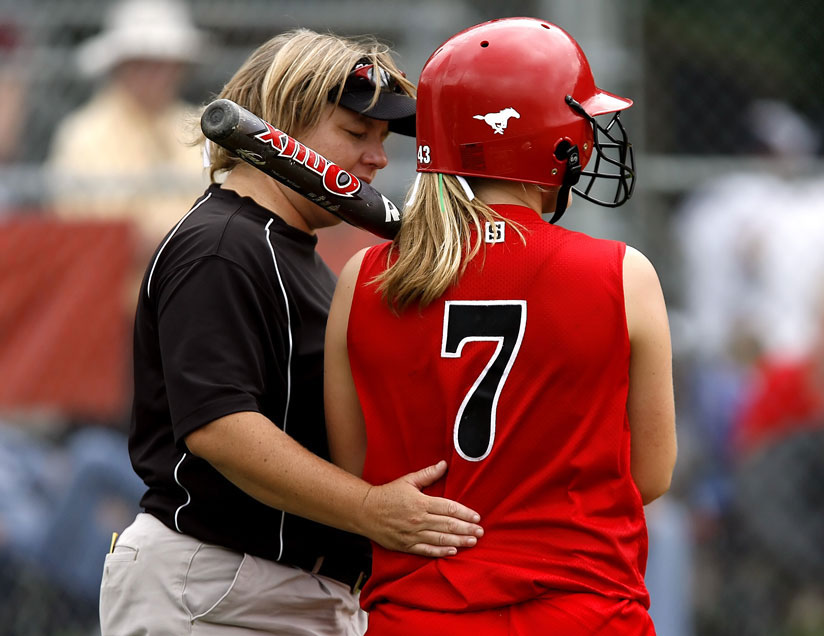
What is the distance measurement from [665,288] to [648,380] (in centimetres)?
467

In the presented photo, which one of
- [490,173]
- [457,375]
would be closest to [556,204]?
[490,173]

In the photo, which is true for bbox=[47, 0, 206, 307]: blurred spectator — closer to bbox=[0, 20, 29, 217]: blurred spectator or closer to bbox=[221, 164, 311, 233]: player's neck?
bbox=[0, 20, 29, 217]: blurred spectator

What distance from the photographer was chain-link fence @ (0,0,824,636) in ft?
18.1

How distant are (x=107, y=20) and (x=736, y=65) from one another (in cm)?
449

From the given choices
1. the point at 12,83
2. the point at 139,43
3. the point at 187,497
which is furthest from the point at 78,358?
the point at 187,497

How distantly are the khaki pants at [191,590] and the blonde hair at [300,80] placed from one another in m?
0.95

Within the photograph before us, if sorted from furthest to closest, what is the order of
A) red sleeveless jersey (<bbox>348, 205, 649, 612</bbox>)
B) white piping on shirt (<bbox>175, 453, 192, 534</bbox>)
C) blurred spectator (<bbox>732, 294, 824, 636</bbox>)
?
blurred spectator (<bbox>732, 294, 824, 636</bbox>) < white piping on shirt (<bbox>175, 453, 192, 534</bbox>) < red sleeveless jersey (<bbox>348, 205, 649, 612</bbox>)

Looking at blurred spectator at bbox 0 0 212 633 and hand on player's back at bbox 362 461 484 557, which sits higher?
hand on player's back at bbox 362 461 484 557

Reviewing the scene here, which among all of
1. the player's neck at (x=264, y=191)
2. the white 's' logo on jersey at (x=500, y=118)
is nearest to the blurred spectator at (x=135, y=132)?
the player's neck at (x=264, y=191)

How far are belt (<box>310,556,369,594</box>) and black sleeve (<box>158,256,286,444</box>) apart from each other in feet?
1.66

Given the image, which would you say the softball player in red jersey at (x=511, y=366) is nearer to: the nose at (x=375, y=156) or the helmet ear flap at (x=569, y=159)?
the helmet ear flap at (x=569, y=159)

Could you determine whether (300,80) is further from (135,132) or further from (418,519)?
(135,132)

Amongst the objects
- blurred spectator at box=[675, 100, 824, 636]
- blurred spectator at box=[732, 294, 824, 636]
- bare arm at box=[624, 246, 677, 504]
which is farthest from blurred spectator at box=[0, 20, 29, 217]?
bare arm at box=[624, 246, 677, 504]

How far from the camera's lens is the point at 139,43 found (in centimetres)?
653
